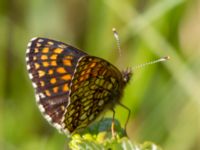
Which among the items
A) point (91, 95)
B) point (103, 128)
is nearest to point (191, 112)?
point (91, 95)

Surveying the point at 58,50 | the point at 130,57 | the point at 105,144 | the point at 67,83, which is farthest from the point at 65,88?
the point at 130,57

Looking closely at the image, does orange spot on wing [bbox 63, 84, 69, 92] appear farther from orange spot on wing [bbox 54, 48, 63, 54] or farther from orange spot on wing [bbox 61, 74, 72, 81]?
orange spot on wing [bbox 54, 48, 63, 54]

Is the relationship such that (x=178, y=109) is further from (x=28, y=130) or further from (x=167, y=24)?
(x=28, y=130)

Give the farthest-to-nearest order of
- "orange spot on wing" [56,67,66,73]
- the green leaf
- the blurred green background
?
the blurred green background < "orange spot on wing" [56,67,66,73] < the green leaf

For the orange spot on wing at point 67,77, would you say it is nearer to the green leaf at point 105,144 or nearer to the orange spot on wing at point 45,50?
the orange spot on wing at point 45,50

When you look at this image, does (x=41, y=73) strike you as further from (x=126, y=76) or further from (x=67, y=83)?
(x=126, y=76)

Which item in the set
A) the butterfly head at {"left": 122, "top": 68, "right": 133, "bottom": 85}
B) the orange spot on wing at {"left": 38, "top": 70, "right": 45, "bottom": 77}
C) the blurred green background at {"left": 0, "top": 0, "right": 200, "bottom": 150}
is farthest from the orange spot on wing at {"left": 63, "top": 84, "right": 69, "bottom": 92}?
the blurred green background at {"left": 0, "top": 0, "right": 200, "bottom": 150}
